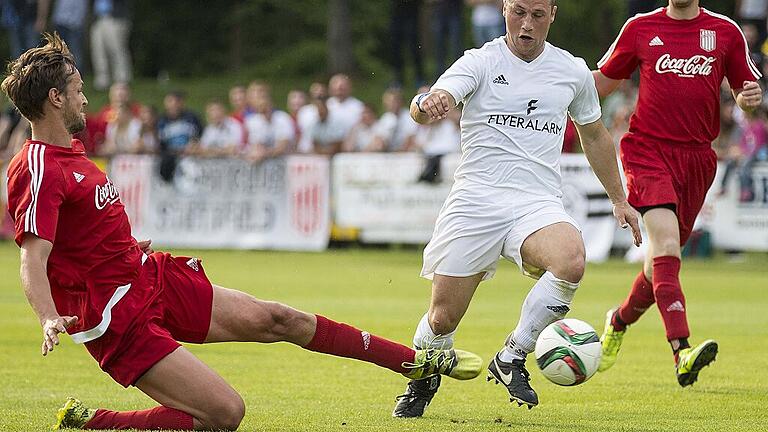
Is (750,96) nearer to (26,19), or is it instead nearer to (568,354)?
(568,354)

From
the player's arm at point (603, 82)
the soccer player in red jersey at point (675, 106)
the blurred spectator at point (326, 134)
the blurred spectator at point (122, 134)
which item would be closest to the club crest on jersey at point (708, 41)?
the soccer player in red jersey at point (675, 106)

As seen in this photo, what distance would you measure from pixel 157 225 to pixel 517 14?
14.8m

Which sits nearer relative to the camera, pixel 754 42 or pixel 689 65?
pixel 689 65

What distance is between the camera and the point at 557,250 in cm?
716

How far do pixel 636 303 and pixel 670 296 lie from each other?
638 mm

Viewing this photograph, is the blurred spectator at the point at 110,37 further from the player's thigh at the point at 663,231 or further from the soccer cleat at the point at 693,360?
the soccer cleat at the point at 693,360

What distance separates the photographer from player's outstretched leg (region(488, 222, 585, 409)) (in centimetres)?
713

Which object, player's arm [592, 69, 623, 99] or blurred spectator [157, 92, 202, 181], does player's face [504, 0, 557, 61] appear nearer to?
player's arm [592, 69, 623, 99]

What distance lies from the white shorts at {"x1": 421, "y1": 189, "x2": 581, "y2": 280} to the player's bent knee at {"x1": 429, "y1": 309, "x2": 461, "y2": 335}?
22cm

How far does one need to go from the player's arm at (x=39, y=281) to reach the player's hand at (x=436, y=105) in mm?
1941

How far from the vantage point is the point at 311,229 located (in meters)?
20.9

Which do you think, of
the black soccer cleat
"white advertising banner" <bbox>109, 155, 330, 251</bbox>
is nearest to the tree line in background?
"white advertising banner" <bbox>109, 155, 330, 251</bbox>

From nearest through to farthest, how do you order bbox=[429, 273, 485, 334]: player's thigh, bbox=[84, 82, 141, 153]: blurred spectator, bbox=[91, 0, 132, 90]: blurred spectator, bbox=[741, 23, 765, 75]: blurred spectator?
bbox=[429, 273, 485, 334]: player's thigh → bbox=[741, 23, 765, 75]: blurred spectator → bbox=[84, 82, 141, 153]: blurred spectator → bbox=[91, 0, 132, 90]: blurred spectator

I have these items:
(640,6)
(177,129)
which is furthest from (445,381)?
(177,129)
